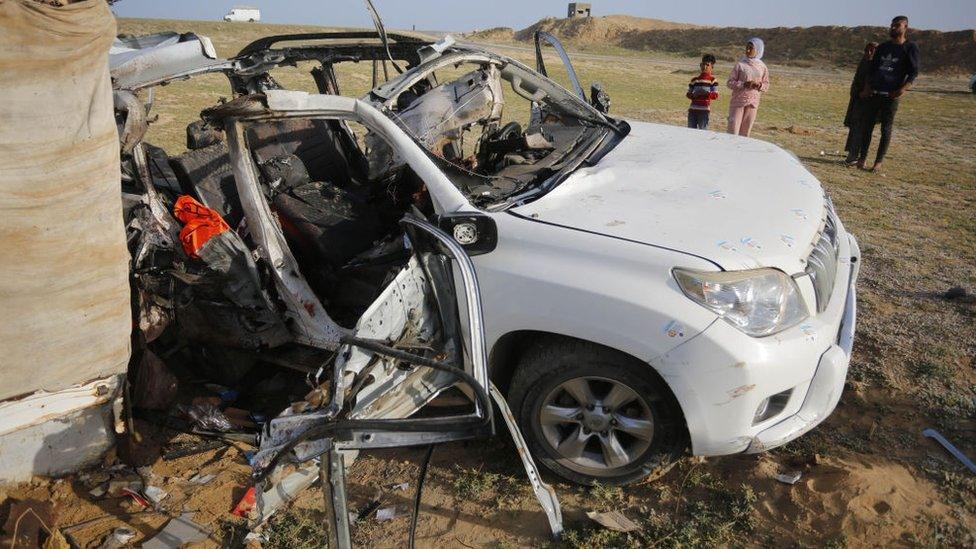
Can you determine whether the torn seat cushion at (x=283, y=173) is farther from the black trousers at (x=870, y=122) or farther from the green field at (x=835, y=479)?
the black trousers at (x=870, y=122)

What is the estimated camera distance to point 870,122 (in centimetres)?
778

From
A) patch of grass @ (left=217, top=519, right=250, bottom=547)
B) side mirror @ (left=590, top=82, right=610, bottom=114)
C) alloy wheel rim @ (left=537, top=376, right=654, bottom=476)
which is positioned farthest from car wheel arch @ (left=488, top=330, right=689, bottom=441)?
side mirror @ (left=590, top=82, right=610, bottom=114)

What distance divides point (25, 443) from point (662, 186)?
Answer: 127 inches

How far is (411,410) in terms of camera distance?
245 centimetres

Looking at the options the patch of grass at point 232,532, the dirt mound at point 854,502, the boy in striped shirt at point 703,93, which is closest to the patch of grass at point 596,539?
the dirt mound at point 854,502

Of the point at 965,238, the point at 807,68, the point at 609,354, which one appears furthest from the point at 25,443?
the point at 807,68

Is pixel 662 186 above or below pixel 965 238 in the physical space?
above

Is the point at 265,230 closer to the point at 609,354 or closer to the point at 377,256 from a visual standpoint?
the point at 377,256

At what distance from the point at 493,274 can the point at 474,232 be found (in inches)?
8.1

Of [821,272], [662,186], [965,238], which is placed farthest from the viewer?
[965,238]

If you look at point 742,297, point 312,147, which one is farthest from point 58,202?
point 742,297

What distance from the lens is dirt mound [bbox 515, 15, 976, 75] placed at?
3022 cm

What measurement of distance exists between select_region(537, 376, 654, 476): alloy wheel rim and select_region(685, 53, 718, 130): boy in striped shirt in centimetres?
604

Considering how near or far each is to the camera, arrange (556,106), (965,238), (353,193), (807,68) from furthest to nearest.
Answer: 1. (807,68)
2. (965,238)
3. (556,106)
4. (353,193)
